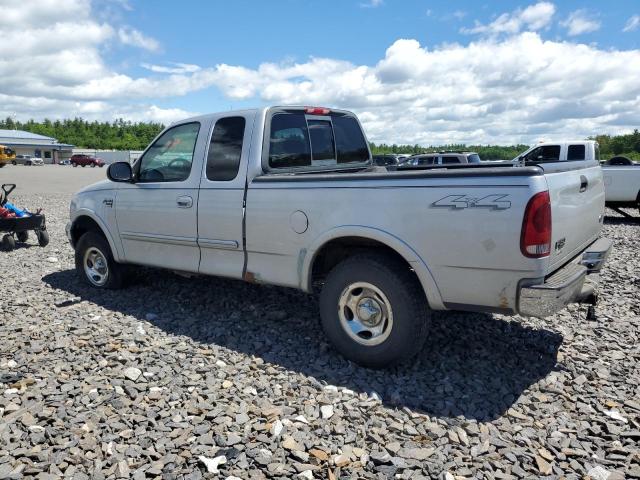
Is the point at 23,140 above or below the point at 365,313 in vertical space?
above

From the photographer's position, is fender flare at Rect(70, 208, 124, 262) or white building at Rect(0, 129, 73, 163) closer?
fender flare at Rect(70, 208, 124, 262)

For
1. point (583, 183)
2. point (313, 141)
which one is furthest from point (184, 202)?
point (583, 183)

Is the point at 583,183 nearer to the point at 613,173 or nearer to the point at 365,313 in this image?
the point at 365,313

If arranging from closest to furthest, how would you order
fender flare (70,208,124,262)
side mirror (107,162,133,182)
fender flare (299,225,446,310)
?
1. fender flare (299,225,446,310)
2. side mirror (107,162,133,182)
3. fender flare (70,208,124,262)

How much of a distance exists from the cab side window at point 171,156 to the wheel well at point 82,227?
1.08 m

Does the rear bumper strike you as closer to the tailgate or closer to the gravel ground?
the tailgate

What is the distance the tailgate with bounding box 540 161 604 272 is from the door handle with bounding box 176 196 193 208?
3.22 metres

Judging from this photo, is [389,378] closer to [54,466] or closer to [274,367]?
[274,367]

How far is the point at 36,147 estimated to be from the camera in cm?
9775

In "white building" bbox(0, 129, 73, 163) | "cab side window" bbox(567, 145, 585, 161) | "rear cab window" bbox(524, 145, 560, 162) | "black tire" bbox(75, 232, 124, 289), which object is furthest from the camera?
"white building" bbox(0, 129, 73, 163)

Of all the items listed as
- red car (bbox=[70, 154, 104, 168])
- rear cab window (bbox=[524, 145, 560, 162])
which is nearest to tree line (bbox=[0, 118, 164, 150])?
red car (bbox=[70, 154, 104, 168])

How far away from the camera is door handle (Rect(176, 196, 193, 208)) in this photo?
4969 millimetres

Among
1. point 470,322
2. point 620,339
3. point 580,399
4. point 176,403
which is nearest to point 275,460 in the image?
point 176,403

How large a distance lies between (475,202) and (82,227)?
A: 17.0ft
